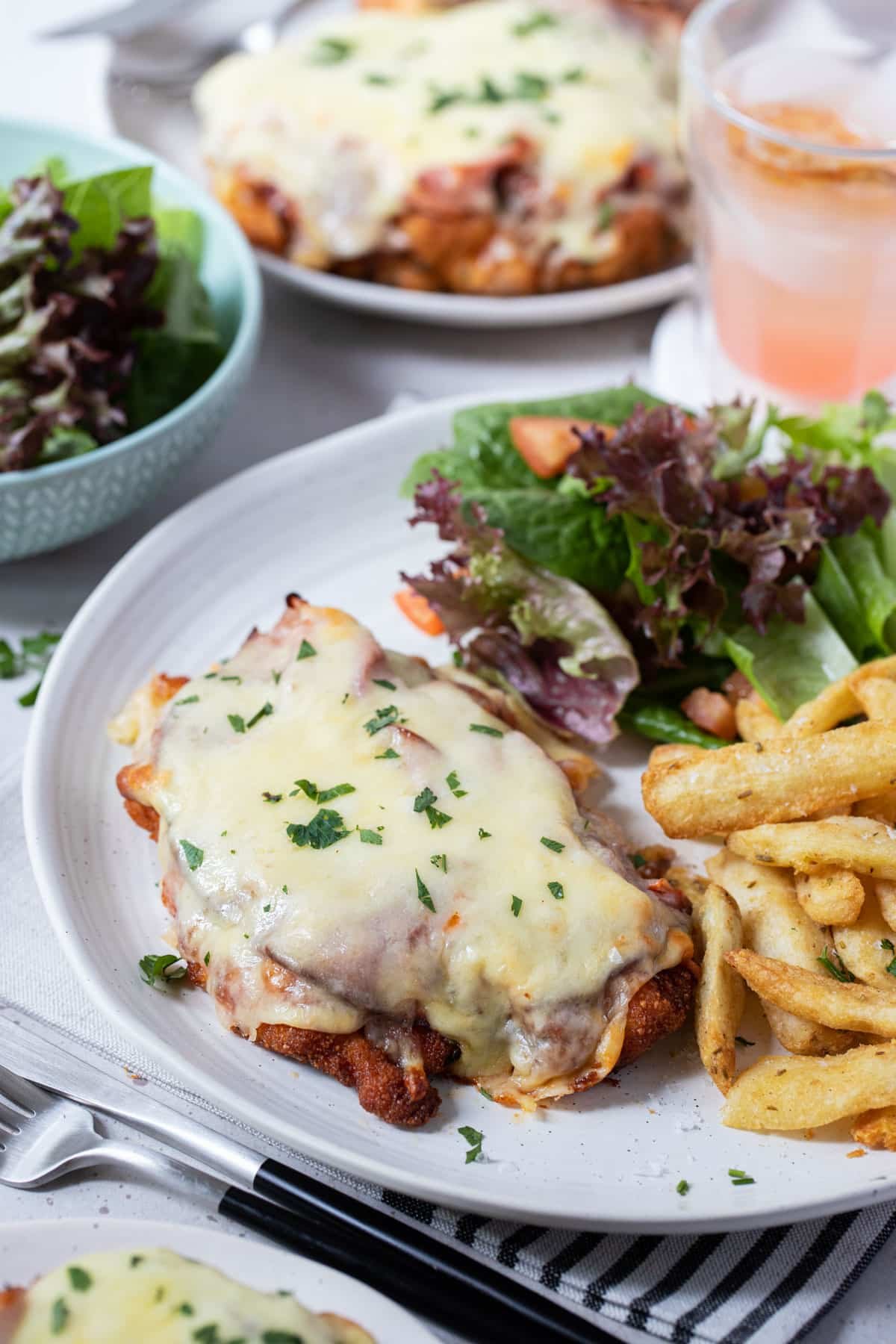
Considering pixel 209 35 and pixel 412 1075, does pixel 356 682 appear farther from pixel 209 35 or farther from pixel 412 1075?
pixel 209 35

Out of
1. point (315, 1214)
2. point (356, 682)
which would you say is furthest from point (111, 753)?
point (315, 1214)

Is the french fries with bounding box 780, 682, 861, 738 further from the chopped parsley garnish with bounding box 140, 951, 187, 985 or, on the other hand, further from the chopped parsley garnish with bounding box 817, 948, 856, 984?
the chopped parsley garnish with bounding box 140, 951, 187, 985

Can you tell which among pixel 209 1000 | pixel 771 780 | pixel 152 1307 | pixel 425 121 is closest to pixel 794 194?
pixel 425 121

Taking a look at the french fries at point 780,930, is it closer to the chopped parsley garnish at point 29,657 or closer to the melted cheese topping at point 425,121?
the chopped parsley garnish at point 29,657

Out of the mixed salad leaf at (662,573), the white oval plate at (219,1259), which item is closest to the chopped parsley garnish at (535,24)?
the mixed salad leaf at (662,573)

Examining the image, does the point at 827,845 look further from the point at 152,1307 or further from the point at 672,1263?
the point at 152,1307
